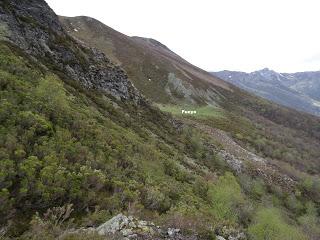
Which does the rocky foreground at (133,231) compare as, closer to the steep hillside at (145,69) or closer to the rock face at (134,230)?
the rock face at (134,230)

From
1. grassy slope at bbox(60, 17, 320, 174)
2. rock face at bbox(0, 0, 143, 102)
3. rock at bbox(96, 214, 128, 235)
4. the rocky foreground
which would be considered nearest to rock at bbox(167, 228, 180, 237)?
the rocky foreground

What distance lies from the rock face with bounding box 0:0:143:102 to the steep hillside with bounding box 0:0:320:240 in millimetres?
125

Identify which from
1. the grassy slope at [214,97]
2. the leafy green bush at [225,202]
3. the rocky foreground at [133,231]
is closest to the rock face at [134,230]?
the rocky foreground at [133,231]

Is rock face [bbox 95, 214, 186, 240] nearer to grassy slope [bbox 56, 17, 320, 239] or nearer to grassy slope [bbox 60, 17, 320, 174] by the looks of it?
grassy slope [bbox 56, 17, 320, 239]

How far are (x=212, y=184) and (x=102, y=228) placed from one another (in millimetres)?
16571

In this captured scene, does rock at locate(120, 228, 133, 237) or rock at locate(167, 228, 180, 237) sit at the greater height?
rock at locate(167, 228, 180, 237)

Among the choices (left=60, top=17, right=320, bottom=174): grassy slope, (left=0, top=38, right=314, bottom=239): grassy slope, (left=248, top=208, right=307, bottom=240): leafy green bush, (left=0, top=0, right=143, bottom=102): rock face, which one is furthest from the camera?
(left=60, top=17, right=320, bottom=174): grassy slope

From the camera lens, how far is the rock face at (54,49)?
29.5 metres

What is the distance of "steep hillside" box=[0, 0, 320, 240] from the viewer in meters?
11.0

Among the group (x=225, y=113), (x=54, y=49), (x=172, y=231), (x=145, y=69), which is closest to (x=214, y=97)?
(x=225, y=113)

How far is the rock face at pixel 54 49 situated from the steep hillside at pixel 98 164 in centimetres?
13

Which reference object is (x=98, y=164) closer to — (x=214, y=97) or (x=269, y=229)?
(x=269, y=229)

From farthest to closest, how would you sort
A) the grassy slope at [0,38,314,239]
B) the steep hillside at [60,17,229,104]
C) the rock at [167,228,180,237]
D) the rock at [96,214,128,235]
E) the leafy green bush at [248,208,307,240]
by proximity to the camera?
the steep hillside at [60,17,229,104]
the leafy green bush at [248,208,307,240]
the grassy slope at [0,38,314,239]
the rock at [167,228,180,237]
the rock at [96,214,128,235]

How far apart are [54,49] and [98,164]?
20.0m
